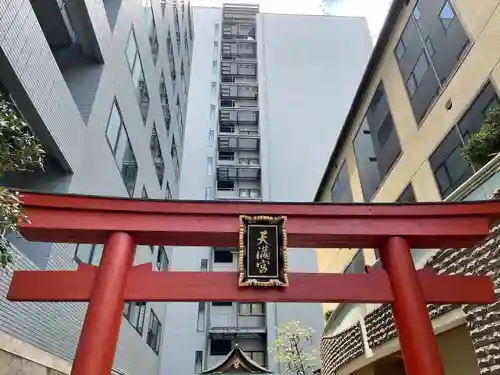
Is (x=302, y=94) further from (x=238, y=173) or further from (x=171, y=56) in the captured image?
(x=171, y=56)

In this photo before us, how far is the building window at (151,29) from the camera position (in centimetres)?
1483

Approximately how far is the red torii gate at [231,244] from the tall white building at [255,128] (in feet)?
61.0

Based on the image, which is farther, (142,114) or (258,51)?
(258,51)

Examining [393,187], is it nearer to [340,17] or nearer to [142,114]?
[142,114]

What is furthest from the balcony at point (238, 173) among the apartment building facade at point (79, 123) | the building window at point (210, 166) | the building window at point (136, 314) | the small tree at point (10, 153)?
the small tree at point (10, 153)

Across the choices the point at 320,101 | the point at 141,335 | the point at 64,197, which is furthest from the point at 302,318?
the point at 64,197

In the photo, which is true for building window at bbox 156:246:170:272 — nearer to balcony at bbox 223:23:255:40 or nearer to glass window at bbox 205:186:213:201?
glass window at bbox 205:186:213:201

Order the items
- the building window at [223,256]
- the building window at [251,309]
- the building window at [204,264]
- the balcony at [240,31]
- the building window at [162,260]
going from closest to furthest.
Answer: the building window at [162,260]
the building window at [251,309]
the building window at [204,264]
the building window at [223,256]
the balcony at [240,31]

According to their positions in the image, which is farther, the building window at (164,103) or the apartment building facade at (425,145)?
the building window at (164,103)

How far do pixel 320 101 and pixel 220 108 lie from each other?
8.65m

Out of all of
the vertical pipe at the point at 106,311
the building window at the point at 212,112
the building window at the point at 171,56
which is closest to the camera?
the vertical pipe at the point at 106,311

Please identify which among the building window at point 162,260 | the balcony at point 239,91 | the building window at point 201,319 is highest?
the balcony at point 239,91

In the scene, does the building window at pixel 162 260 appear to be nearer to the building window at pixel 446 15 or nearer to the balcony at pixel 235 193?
the balcony at pixel 235 193

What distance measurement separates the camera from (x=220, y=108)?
34.3 m
